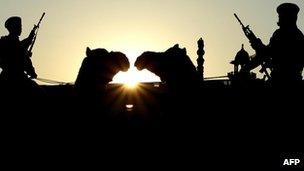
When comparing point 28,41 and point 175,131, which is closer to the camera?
point 175,131

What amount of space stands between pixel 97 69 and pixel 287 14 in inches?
196

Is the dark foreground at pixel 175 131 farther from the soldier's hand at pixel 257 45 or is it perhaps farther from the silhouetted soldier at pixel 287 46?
the soldier's hand at pixel 257 45

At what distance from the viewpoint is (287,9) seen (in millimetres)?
16953

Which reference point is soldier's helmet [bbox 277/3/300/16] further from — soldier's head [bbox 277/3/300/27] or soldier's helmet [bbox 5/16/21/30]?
soldier's helmet [bbox 5/16/21/30]

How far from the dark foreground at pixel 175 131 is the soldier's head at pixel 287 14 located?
1.90 metres

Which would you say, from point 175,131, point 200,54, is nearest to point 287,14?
point 175,131

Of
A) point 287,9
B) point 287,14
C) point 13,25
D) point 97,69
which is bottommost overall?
point 97,69

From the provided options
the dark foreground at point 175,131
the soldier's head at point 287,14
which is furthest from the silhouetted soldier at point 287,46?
the dark foreground at point 175,131

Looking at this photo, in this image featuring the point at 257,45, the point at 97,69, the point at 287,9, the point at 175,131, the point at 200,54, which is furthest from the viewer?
the point at 200,54

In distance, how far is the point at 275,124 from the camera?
1542cm

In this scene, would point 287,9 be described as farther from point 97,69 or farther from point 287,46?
point 97,69

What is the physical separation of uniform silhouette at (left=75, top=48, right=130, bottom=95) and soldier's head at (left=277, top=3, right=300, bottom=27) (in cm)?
411

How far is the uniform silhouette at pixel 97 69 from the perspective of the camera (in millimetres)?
16375

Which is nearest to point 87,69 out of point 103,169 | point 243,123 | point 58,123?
point 58,123
